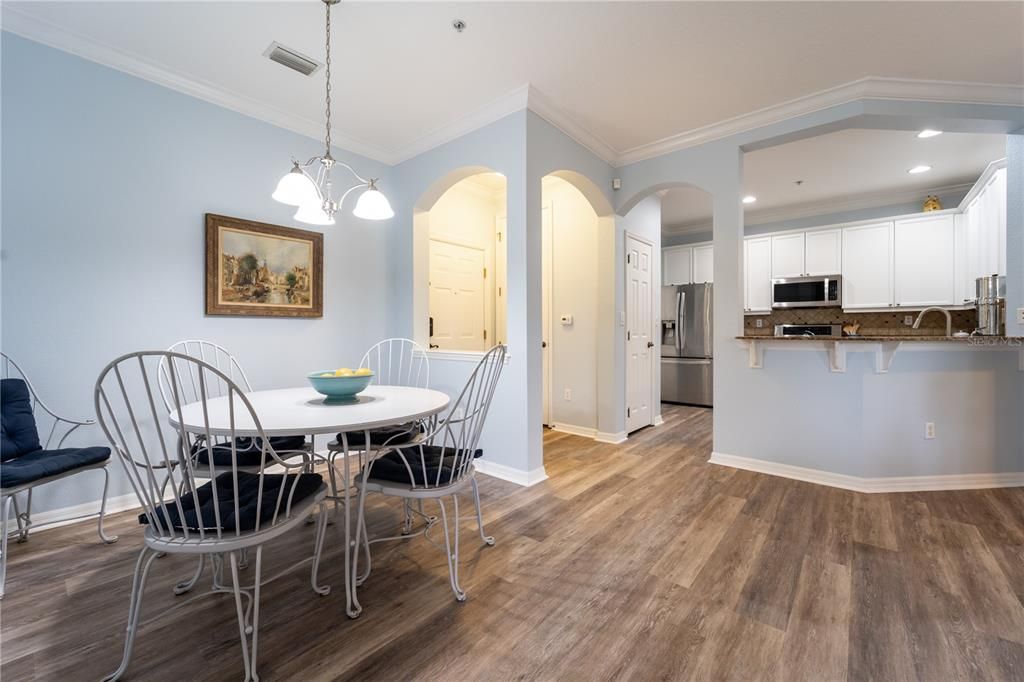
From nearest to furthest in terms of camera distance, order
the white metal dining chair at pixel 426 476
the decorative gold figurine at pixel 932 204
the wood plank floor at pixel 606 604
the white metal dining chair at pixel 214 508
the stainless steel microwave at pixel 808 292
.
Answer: the white metal dining chair at pixel 214 508, the wood plank floor at pixel 606 604, the white metal dining chair at pixel 426 476, the decorative gold figurine at pixel 932 204, the stainless steel microwave at pixel 808 292

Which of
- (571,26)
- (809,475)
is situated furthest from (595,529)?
(571,26)

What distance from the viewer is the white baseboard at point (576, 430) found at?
414 centimetres

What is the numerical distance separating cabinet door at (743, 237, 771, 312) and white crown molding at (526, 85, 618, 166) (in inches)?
122

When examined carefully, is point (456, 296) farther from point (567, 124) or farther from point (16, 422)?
point (16, 422)

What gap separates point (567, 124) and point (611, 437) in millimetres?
2662

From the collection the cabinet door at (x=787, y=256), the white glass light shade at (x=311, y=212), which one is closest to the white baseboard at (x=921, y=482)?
the cabinet door at (x=787, y=256)

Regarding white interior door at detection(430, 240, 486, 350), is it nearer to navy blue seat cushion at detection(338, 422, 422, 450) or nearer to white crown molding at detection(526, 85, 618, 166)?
white crown molding at detection(526, 85, 618, 166)

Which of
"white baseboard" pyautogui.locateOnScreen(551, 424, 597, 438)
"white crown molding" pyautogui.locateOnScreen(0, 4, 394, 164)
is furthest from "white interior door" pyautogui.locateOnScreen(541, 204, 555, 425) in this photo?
"white crown molding" pyautogui.locateOnScreen(0, 4, 394, 164)

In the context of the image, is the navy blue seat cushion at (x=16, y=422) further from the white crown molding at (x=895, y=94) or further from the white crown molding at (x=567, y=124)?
the white crown molding at (x=895, y=94)

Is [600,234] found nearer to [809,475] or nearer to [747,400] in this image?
[747,400]

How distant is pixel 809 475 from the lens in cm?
297

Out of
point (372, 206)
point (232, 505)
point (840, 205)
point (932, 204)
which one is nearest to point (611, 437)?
point (372, 206)

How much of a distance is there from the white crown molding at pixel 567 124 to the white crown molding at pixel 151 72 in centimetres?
162

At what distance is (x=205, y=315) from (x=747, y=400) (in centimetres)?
387
